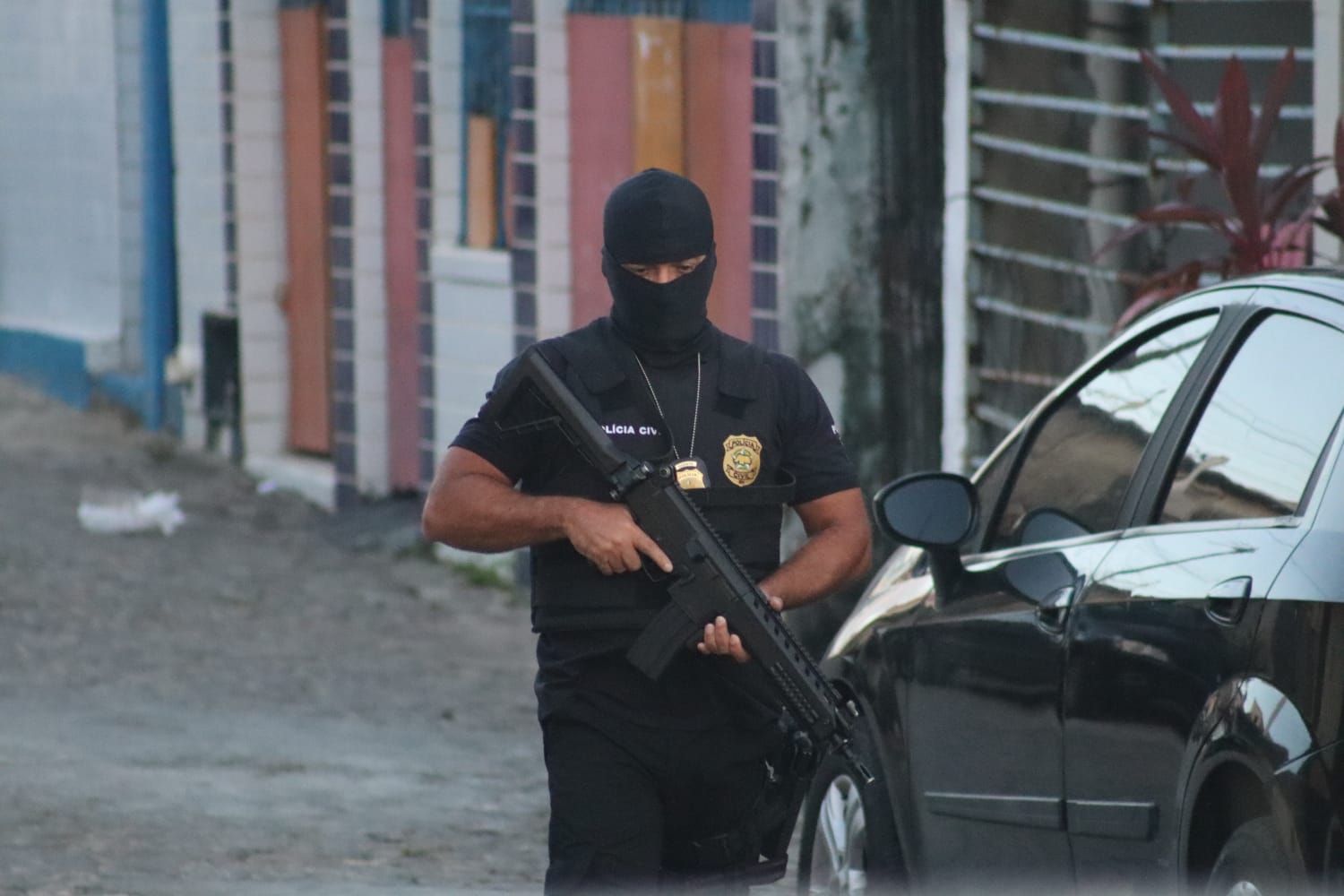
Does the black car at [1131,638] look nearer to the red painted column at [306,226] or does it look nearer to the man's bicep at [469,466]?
the man's bicep at [469,466]

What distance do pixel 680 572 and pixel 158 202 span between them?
13.4 meters

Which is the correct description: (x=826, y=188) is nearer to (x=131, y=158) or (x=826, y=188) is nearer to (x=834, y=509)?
(x=834, y=509)

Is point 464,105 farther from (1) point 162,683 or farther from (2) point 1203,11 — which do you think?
(2) point 1203,11

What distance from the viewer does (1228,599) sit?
12.8 ft

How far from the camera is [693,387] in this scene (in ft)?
15.4

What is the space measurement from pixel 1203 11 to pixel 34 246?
13.0 metres

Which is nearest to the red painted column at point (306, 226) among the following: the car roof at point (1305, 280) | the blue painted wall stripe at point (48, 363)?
the blue painted wall stripe at point (48, 363)

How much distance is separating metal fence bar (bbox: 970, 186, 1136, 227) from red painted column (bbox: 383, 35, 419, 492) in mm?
5471

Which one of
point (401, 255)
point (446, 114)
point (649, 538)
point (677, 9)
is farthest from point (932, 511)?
point (401, 255)

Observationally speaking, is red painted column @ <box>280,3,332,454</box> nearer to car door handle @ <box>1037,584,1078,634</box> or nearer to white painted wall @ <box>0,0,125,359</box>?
white painted wall @ <box>0,0,125,359</box>

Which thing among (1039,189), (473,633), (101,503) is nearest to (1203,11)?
(1039,189)

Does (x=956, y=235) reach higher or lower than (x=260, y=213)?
higher

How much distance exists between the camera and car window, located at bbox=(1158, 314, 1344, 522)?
13.1ft

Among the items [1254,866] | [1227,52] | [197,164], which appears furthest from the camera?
[197,164]
